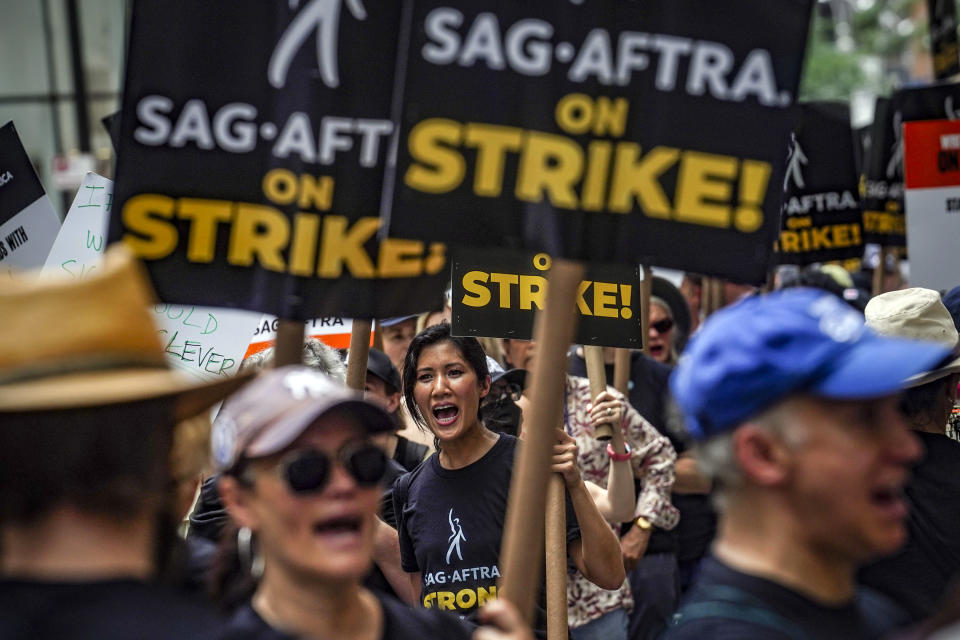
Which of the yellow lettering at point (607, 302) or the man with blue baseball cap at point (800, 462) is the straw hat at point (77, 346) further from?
the yellow lettering at point (607, 302)

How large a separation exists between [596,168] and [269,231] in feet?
2.76

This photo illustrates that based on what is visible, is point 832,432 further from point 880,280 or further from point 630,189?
point 880,280

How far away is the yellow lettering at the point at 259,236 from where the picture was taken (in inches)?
134

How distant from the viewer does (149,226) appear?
136 inches

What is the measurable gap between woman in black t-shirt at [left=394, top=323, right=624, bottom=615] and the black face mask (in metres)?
0.65

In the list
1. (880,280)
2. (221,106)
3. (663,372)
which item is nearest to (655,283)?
(663,372)

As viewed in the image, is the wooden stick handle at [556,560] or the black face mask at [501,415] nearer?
the wooden stick handle at [556,560]

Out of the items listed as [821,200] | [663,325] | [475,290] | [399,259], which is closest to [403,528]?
[475,290]

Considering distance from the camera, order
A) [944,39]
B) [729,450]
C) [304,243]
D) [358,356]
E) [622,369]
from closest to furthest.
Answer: [729,450] → [304,243] → [358,356] → [622,369] → [944,39]

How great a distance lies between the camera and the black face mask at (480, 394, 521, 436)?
5.75 m

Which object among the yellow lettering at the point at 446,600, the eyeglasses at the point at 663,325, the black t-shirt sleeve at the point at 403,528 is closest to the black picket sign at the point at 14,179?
the black t-shirt sleeve at the point at 403,528

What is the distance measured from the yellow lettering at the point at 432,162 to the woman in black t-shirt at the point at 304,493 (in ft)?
2.04

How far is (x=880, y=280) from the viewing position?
9.48 meters

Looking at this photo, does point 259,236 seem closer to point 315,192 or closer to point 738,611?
point 315,192
